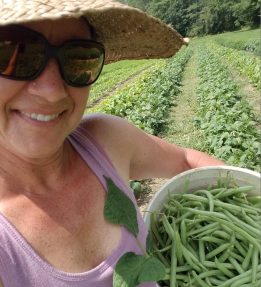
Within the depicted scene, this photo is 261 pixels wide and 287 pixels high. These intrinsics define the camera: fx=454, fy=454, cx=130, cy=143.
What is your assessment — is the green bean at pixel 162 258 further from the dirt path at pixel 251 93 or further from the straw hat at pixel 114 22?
the dirt path at pixel 251 93

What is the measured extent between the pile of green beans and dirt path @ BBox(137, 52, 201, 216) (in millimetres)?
2985

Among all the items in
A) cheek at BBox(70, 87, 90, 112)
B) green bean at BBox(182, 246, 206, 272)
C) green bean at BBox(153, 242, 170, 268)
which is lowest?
green bean at BBox(153, 242, 170, 268)

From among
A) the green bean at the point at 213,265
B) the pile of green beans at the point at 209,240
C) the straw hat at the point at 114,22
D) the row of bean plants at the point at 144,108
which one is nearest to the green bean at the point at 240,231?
the pile of green beans at the point at 209,240

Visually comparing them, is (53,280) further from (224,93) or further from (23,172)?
(224,93)

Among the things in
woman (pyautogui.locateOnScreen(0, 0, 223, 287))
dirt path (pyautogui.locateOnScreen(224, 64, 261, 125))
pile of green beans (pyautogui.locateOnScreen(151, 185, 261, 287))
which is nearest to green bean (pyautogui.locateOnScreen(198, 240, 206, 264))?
pile of green beans (pyautogui.locateOnScreen(151, 185, 261, 287))

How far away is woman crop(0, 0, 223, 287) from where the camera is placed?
4.46 feet

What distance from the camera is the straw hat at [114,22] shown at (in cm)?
122

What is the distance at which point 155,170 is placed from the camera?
2027 mm

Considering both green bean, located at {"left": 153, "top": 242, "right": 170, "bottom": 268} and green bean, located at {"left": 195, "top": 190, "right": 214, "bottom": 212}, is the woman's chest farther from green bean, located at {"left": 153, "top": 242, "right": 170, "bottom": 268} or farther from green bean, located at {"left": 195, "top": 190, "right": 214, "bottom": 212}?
green bean, located at {"left": 195, "top": 190, "right": 214, "bottom": 212}

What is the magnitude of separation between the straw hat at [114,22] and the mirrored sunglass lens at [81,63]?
0.12 metres

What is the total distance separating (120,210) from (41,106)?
0.44 m

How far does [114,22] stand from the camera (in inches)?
65.8

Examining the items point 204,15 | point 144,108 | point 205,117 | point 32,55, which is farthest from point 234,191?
point 204,15

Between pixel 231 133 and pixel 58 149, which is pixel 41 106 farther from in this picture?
pixel 231 133
